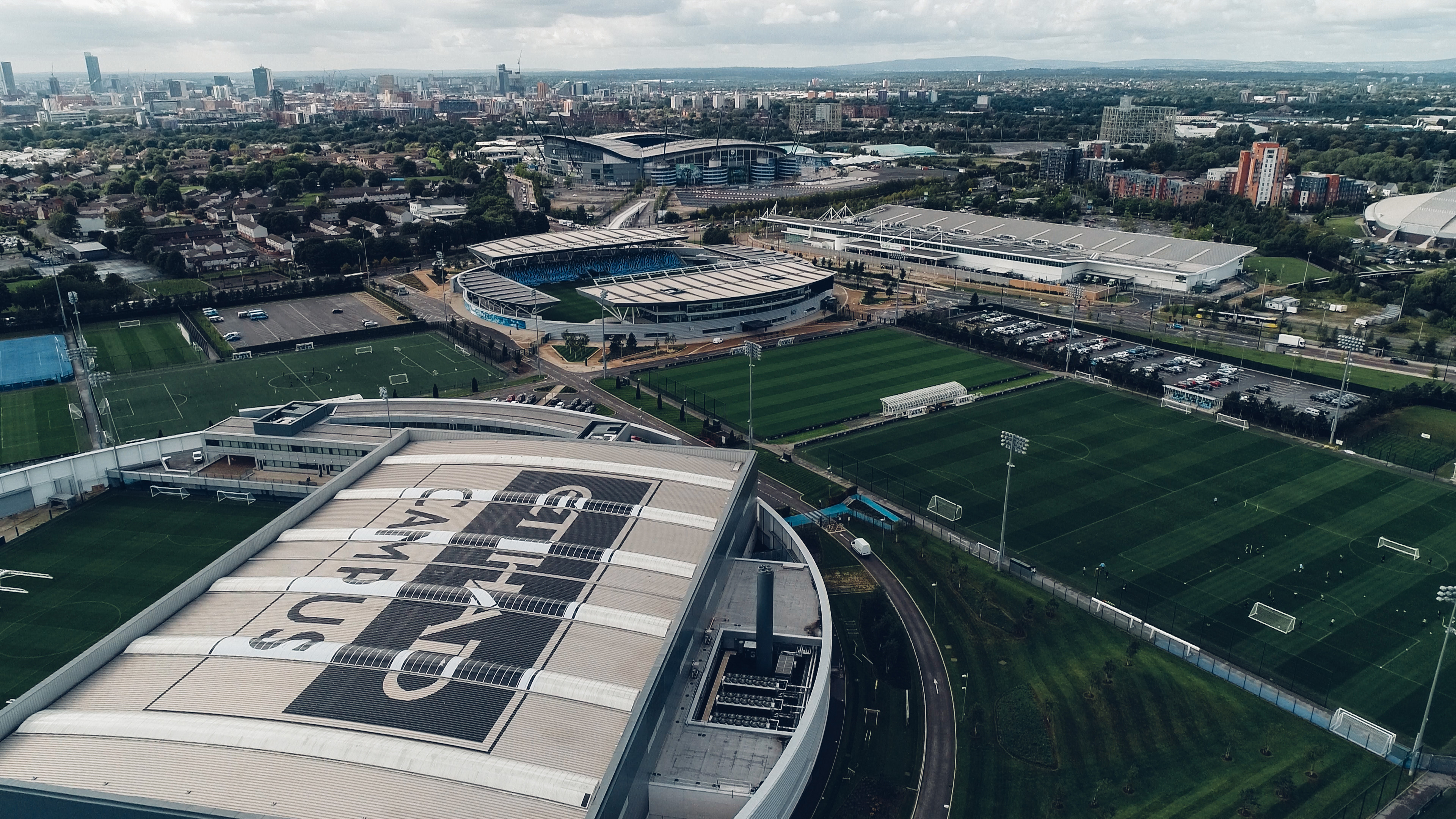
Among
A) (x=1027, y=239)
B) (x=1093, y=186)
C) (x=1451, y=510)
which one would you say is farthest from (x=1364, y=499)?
(x=1093, y=186)

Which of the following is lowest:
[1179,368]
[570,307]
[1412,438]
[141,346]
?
[1412,438]

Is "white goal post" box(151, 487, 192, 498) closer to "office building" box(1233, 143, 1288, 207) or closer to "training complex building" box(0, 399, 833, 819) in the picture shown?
"training complex building" box(0, 399, 833, 819)

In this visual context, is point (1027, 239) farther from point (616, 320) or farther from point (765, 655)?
point (765, 655)

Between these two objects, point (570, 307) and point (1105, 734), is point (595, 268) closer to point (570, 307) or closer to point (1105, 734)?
point (570, 307)

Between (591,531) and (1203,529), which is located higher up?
(591,531)

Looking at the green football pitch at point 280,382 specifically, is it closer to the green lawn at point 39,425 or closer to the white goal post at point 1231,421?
the green lawn at point 39,425

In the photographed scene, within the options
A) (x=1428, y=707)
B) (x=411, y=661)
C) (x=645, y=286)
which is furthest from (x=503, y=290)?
(x=1428, y=707)
